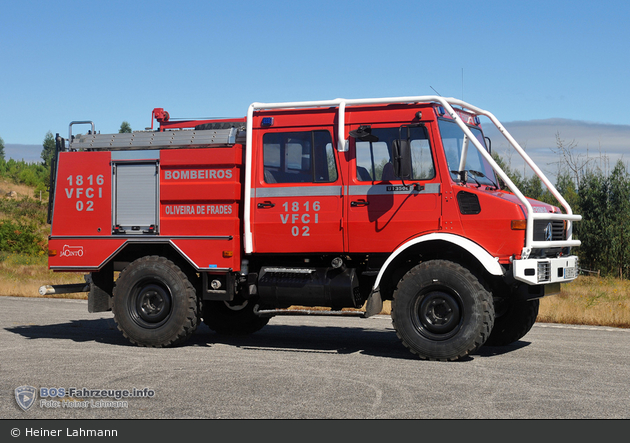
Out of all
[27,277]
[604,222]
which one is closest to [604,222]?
[604,222]

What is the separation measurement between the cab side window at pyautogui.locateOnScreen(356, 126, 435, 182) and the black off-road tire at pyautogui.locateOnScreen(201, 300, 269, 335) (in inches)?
127

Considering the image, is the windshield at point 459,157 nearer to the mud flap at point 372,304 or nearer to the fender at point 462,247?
the fender at point 462,247

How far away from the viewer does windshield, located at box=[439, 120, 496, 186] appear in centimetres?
873

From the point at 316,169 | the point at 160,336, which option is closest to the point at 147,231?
the point at 160,336

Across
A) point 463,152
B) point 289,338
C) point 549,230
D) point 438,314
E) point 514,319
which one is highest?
point 463,152

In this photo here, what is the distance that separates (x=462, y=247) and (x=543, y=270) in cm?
98

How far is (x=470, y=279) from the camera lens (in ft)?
26.8

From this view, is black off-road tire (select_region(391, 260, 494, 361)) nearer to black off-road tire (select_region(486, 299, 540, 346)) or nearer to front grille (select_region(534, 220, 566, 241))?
front grille (select_region(534, 220, 566, 241))

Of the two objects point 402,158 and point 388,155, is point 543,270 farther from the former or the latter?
point 388,155

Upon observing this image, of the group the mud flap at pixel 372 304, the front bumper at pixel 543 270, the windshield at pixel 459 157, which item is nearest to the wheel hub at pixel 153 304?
the mud flap at pixel 372 304

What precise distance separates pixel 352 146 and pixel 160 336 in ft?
12.2

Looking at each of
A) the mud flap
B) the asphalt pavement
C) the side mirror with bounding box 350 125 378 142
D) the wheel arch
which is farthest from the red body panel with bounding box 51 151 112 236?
the wheel arch

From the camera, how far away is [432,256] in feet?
29.5

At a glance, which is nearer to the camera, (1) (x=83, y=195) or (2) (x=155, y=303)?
(2) (x=155, y=303)
